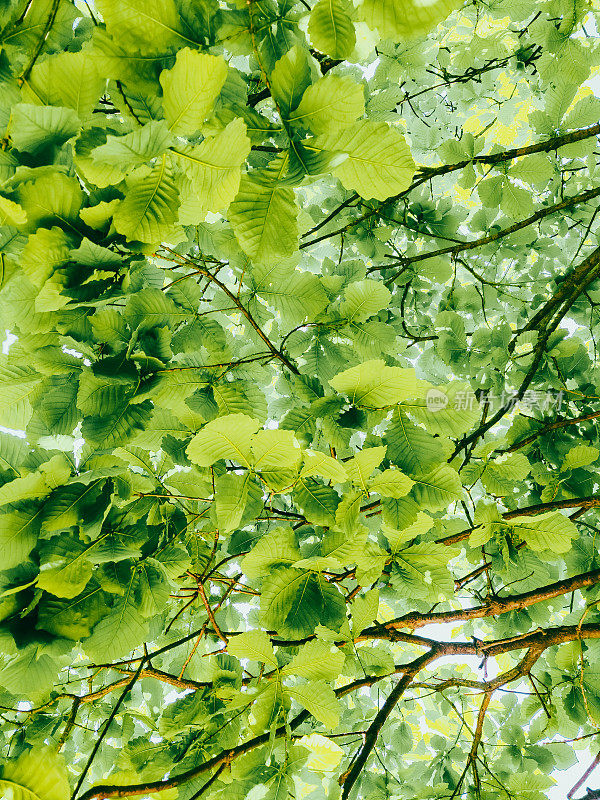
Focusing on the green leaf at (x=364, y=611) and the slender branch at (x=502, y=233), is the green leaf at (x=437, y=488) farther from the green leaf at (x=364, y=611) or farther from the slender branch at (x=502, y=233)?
the slender branch at (x=502, y=233)

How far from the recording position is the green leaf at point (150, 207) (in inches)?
26.5

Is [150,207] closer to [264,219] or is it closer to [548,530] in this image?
[264,219]

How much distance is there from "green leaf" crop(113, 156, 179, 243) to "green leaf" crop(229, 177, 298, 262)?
3.4 inches

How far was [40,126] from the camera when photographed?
2.19 ft

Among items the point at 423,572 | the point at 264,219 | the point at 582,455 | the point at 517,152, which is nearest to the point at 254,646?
the point at 423,572

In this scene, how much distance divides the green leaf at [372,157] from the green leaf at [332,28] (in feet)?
0.37

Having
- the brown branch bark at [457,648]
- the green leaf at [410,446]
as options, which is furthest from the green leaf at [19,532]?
the green leaf at [410,446]

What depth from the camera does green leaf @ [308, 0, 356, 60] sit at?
0.66 metres

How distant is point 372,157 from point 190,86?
24 centimetres

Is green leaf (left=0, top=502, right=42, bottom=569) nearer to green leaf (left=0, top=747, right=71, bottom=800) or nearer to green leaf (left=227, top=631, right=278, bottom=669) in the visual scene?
green leaf (left=0, top=747, right=71, bottom=800)

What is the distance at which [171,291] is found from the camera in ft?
3.92

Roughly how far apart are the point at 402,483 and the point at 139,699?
210 centimetres

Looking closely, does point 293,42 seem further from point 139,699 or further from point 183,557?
point 139,699

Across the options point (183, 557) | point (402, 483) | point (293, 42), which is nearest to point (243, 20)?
point (293, 42)
